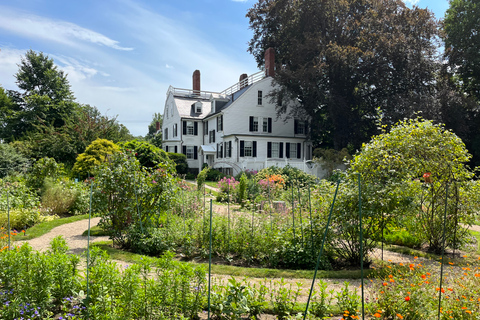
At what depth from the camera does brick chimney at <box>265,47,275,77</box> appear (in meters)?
26.2

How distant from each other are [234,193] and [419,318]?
9727mm

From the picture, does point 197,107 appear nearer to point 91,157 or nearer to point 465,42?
point 91,157

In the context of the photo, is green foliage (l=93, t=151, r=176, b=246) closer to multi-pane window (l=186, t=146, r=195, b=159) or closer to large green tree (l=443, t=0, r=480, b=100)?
large green tree (l=443, t=0, r=480, b=100)

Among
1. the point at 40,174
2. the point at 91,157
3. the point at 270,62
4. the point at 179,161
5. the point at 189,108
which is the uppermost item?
the point at 270,62

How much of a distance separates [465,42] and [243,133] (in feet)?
56.3

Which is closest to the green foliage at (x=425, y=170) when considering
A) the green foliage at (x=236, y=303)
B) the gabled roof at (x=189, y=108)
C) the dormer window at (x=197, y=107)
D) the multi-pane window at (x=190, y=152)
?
the green foliage at (x=236, y=303)

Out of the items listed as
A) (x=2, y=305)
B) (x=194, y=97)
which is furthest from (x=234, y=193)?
(x=194, y=97)

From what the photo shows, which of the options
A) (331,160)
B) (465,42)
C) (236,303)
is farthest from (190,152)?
(236,303)

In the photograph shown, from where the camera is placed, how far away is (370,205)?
520 centimetres

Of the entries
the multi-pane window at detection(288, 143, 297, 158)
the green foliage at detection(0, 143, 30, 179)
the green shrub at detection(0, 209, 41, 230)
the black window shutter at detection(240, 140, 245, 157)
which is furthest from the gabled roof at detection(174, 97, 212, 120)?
the green shrub at detection(0, 209, 41, 230)

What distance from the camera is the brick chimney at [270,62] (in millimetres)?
26234

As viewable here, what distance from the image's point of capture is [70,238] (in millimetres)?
7016

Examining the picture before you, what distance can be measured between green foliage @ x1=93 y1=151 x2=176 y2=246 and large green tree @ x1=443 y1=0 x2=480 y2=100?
2330cm

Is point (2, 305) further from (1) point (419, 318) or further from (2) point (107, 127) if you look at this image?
(2) point (107, 127)
